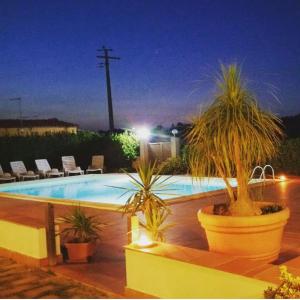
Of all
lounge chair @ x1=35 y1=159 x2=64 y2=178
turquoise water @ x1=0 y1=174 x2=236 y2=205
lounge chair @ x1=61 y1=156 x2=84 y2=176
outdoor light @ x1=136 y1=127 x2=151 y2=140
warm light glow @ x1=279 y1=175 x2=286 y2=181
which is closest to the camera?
turquoise water @ x1=0 y1=174 x2=236 y2=205

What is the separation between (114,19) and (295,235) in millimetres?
16088

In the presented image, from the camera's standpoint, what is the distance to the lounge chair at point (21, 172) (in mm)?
17781

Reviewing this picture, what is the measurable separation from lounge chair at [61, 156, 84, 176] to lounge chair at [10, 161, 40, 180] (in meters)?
1.22

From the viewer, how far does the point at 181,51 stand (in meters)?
22.4

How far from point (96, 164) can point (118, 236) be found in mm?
12701

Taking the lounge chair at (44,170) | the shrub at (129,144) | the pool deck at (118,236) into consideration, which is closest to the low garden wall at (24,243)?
the pool deck at (118,236)

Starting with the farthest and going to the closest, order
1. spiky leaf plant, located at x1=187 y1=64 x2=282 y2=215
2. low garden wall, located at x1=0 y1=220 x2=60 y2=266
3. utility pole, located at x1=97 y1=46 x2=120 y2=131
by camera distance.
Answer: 1. utility pole, located at x1=97 y1=46 x2=120 y2=131
2. low garden wall, located at x1=0 y1=220 x2=60 y2=266
3. spiky leaf plant, located at x1=187 y1=64 x2=282 y2=215

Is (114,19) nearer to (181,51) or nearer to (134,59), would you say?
(181,51)

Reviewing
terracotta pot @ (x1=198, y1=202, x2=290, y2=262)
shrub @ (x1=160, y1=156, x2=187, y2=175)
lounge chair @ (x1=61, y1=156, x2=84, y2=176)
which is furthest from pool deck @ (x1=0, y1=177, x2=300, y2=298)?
lounge chair @ (x1=61, y1=156, x2=84, y2=176)

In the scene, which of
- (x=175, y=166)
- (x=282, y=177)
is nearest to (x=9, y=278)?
(x=282, y=177)

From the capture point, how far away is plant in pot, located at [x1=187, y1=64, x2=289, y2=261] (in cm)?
495

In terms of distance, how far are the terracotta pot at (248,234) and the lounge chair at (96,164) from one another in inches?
575

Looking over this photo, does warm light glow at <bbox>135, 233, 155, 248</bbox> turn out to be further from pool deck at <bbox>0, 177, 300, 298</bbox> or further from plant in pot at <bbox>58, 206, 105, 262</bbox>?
plant in pot at <bbox>58, 206, 105, 262</bbox>

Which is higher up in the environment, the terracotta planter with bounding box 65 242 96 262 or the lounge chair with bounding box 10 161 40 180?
the lounge chair with bounding box 10 161 40 180
